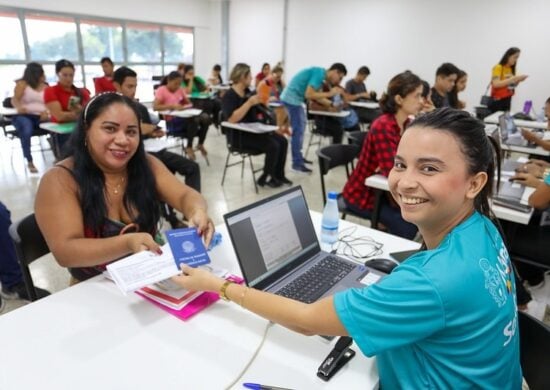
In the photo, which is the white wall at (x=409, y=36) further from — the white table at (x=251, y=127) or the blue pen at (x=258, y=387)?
the blue pen at (x=258, y=387)

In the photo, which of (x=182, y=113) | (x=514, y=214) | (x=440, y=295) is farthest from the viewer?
(x=182, y=113)

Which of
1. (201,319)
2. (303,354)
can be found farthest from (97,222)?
(303,354)

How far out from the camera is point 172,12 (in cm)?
1019

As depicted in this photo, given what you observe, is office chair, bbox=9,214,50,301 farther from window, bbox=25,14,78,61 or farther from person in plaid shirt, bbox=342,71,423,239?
window, bbox=25,14,78,61

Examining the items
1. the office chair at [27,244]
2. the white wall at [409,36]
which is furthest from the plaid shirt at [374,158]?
the white wall at [409,36]

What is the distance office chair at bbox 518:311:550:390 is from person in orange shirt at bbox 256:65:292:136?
3634 millimetres

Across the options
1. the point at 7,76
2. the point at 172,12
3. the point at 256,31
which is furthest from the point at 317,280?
the point at 172,12

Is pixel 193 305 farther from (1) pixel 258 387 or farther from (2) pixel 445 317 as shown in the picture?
(2) pixel 445 317

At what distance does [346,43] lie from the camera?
29.8 feet

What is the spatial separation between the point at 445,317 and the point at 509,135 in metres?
3.96

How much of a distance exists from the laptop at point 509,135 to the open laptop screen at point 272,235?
322 cm

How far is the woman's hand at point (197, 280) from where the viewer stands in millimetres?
1033

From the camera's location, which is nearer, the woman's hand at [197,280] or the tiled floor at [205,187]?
the woman's hand at [197,280]

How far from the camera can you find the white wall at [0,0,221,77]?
815 centimetres
